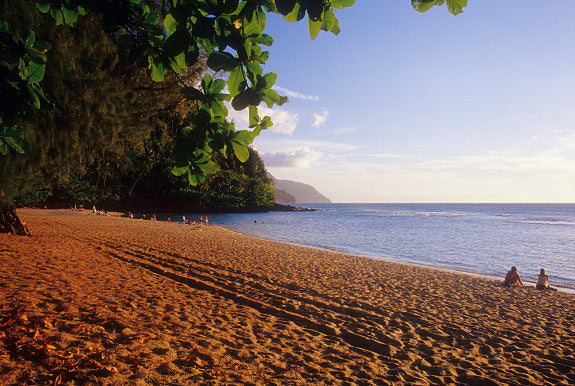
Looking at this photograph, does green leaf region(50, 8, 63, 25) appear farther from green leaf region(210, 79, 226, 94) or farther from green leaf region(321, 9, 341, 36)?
green leaf region(321, 9, 341, 36)

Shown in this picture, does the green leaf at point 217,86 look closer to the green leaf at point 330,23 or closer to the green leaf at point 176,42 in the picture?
the green leaf at point 176,42

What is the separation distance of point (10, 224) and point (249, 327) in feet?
35.8

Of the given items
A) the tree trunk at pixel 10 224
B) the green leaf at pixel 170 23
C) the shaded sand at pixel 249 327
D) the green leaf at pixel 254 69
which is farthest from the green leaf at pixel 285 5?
the tree trunk at pixel 10 224

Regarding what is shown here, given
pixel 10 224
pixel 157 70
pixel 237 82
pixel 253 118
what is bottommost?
pixel 10 224

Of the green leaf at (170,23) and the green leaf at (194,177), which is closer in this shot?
the green leaf at (170,23)

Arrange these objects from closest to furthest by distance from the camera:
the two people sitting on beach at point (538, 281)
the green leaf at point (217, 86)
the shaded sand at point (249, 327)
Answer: the green leaf at point (217, 86), the shaded sand at point (249, 327), the two people sitting on beach at point (538, 281)

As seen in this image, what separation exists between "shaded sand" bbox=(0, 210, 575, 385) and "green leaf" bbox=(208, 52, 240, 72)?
3.07 metres

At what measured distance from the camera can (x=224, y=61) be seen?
1504 millimetres

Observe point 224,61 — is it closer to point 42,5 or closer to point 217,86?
point 217,86

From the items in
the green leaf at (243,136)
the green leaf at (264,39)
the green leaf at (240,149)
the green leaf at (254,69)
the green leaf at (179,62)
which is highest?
the green leaf at (264,39)

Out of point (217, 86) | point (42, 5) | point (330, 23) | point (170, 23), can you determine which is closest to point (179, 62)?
point (170, 23)

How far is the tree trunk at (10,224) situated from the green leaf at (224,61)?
513 inches

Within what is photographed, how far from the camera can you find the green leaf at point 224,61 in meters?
1.48

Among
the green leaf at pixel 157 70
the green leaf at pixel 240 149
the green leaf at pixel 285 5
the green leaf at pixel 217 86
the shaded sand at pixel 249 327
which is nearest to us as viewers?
the green leaf at pixel 285 5
